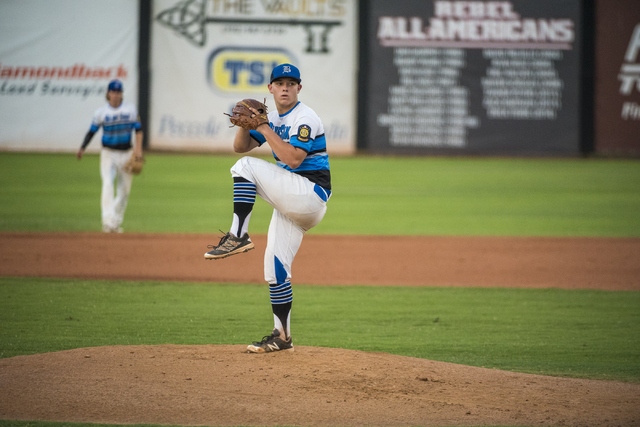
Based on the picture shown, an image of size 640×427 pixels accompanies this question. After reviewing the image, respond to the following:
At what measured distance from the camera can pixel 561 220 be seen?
47.2ft

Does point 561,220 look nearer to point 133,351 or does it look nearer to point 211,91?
point 133,351

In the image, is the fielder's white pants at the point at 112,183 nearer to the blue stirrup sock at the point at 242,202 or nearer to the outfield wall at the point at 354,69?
the blue stirrup sock at the point at 242,202

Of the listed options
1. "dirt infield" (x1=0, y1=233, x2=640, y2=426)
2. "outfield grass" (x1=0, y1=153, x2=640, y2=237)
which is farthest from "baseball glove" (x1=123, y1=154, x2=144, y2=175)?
"dirt infield" (x1=0, y1=233, x2=640, y2=426)

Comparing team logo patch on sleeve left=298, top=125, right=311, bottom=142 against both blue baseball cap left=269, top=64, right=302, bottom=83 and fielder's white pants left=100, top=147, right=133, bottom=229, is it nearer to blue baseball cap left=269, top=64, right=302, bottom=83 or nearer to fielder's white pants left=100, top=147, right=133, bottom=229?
blue baseball cap left=269, top=64, right=302, bottom=83

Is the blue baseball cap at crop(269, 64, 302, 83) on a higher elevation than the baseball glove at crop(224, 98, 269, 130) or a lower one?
higher

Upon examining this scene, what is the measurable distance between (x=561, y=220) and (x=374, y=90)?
38.6ft

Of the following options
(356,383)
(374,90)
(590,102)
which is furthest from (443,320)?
(590,102)

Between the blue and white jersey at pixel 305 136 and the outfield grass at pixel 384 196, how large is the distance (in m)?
7.63

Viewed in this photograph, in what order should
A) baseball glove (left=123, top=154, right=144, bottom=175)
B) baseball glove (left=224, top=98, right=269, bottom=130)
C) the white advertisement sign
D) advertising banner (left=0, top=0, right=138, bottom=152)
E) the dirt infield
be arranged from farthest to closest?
1. the white advertisement sign
2. advertising banner (left=0, top=0, right=138, bottom=152)
3. baseball glove (left=123, top=154, right=144, bottom=175)
4. baseball glove (left=224, top=98, right=269, bottom=130)
5. the dirt infield

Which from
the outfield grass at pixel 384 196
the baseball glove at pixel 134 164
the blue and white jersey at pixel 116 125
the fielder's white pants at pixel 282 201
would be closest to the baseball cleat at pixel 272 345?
the fielder's white pants at pixel 282 201

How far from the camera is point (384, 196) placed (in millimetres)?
17641

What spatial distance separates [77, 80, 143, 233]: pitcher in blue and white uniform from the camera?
11.5 metres

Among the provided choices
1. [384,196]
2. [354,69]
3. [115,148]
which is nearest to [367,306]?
[115,148]

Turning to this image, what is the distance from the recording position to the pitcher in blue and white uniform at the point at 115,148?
11484 millimetres
